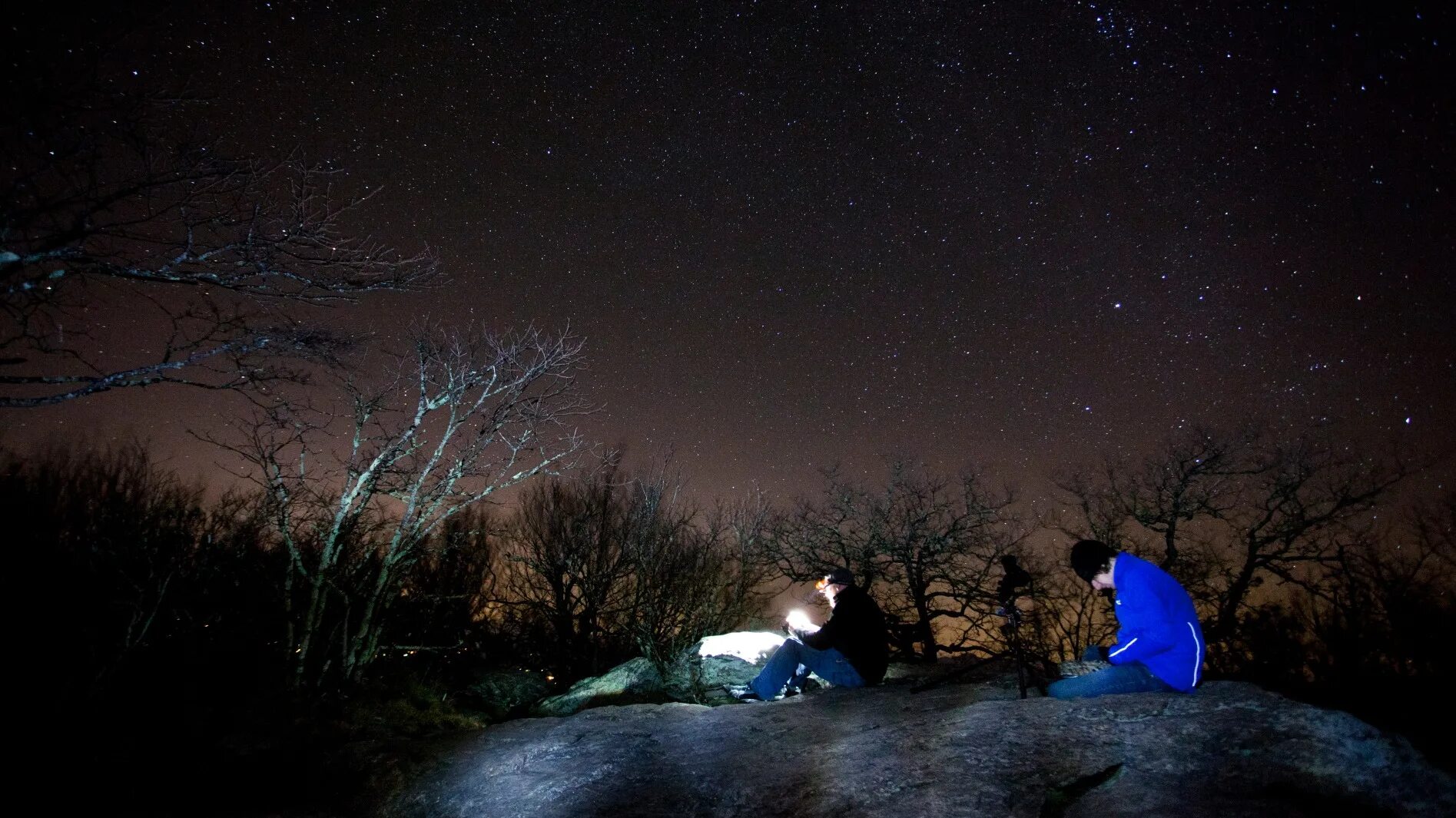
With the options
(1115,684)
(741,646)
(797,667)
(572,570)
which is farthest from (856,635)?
(572,570)

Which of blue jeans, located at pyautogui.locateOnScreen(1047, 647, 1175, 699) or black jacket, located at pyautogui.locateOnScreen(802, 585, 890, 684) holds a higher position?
black jacket, located at pyautogui.locateOnScreen(802, 585, 890, 684)

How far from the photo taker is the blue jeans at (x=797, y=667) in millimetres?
6848

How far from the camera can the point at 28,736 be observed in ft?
20.0

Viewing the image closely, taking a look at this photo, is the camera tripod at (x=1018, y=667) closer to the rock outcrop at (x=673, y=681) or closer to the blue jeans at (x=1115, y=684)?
the blue jeans at (x=1115, y=684)

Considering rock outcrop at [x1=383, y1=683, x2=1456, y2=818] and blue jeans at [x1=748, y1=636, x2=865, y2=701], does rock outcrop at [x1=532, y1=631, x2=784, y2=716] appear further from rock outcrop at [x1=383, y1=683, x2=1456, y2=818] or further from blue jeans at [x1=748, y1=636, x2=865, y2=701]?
rock outcrop at [x1=383, y1=683, x2=1456, y2=818]

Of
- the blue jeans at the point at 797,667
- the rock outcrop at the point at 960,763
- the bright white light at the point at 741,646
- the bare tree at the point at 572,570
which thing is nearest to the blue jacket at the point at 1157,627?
the rock outcrop at the point at 960,763

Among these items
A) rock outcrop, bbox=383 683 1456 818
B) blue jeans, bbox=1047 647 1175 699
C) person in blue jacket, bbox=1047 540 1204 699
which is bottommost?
rock outcrop, bbox=383 683 1456 818

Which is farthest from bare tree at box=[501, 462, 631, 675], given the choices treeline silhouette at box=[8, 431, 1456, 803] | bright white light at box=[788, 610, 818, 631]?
bright white light at box=[788, 610, 818, 631]

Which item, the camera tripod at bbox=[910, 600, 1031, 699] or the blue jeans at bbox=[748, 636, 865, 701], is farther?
the blue jeans at bbox=[748, 636, 865, 701]

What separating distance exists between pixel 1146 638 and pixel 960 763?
1.98 metres

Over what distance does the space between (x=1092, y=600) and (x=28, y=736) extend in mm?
27554

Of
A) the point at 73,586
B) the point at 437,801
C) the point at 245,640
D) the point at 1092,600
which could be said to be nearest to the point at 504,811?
the point at 437,801

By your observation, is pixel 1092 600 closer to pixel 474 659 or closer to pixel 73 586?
pixel 474 659

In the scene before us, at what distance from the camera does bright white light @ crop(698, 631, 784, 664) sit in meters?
10.1
